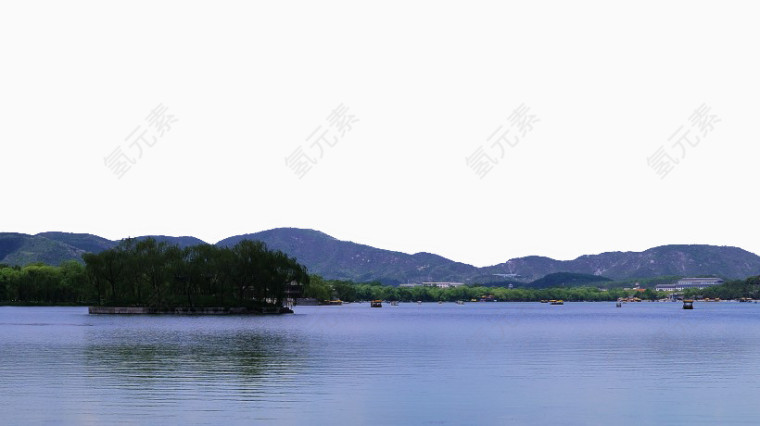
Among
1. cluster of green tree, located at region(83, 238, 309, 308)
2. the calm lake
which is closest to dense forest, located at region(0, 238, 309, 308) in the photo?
cluster of green tree, located at region(83, 238, 309, 308)

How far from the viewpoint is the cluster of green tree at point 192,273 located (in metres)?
140

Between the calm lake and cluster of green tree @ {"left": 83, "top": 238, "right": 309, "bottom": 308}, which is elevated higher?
cluster of green tree @ {"left": 83, "top": 238, "right": 309, "bottom": 308}

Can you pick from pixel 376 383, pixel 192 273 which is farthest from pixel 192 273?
pixel 376 383

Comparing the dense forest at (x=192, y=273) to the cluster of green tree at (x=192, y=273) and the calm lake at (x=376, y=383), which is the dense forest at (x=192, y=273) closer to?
the cluster of green tree at (x=192, y=273)

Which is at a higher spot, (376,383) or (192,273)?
(192,273)

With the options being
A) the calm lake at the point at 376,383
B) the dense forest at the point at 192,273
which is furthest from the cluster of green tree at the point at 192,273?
the calm lake at the point at 376,383

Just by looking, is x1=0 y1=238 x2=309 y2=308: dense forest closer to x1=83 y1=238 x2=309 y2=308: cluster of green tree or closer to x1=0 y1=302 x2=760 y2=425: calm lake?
x1=83 y1=238 x2=309 y2=308: cluster of green tree

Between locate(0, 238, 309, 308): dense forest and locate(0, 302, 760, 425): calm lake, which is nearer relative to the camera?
locate(0, 302, 760, 425): calm lake

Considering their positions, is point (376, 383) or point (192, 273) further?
point (192, 273)

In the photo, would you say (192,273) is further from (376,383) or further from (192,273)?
(376,383)

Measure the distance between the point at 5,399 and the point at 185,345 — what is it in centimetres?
3342

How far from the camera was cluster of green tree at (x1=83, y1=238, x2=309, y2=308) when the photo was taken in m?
140

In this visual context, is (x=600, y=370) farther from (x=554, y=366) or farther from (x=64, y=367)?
(x=64, y=367)

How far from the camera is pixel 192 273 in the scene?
460 feet
